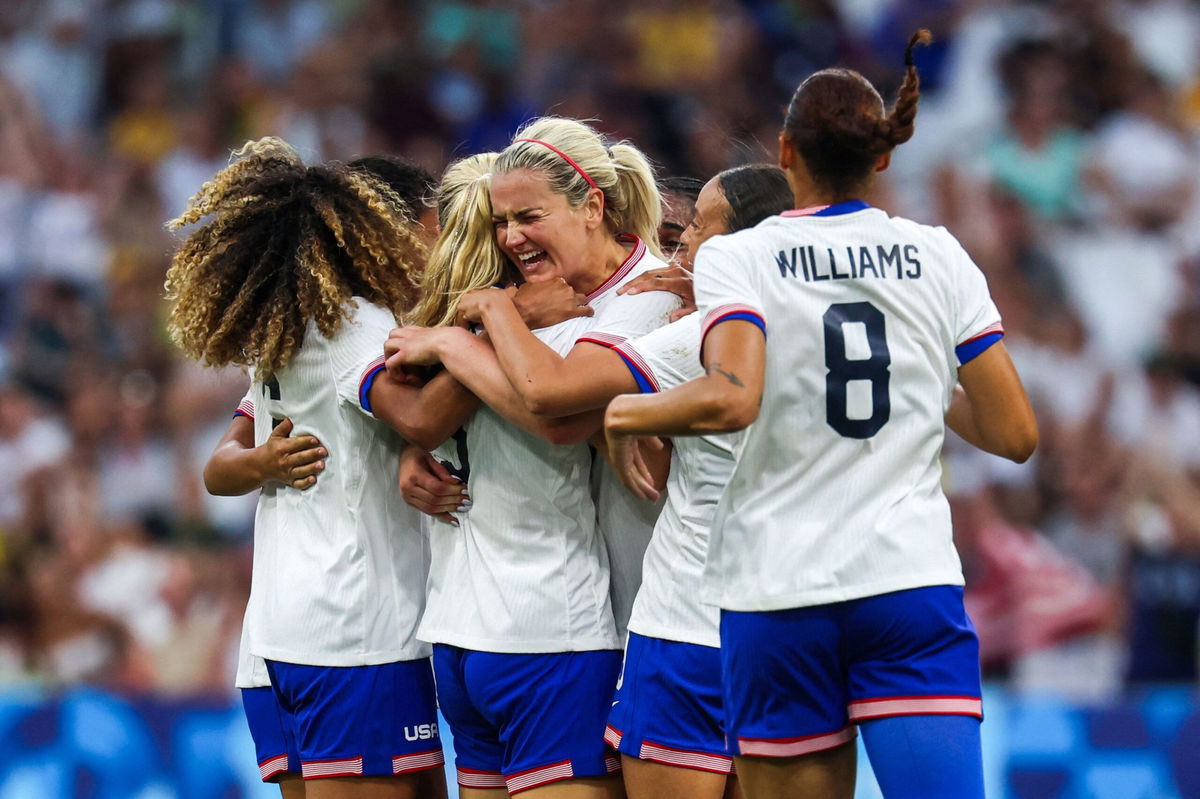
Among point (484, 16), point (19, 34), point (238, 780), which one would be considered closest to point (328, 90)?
point (484, 16)

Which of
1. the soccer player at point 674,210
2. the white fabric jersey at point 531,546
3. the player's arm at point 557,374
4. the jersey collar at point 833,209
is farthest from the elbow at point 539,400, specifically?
the soccer player at point 674,210

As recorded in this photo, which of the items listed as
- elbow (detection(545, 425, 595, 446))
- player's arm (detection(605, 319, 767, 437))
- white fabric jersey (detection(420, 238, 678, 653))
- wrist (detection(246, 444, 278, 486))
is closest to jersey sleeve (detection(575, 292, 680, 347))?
white fabric jersey (detection(420, 238, 678, 653))

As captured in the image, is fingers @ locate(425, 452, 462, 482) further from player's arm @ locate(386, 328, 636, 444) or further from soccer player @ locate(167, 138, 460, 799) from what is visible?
player's arm @ locate(386, 328, 636, 444)

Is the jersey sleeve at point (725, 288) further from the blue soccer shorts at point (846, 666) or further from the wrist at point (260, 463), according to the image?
the wrist at point (260, 463)

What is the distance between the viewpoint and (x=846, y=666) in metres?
2.93

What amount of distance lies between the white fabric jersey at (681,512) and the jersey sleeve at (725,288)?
0.39 m

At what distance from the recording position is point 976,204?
27.7ft

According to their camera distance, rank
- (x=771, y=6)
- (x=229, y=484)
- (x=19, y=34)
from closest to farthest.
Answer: (x=229, y=484), (x=771, y=6), (x=19, y=34)

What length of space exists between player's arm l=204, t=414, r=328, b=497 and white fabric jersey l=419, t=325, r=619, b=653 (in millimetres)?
404

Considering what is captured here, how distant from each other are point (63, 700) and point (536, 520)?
3907 millimetres

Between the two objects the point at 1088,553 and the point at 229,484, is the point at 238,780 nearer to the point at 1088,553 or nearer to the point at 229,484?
the point at 229,484

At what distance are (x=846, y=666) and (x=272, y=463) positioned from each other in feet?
5.28

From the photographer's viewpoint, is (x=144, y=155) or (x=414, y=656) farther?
(x=144, y=155)

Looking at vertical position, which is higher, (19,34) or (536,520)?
(19,34)
